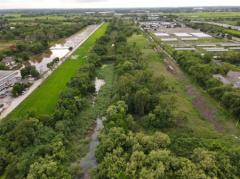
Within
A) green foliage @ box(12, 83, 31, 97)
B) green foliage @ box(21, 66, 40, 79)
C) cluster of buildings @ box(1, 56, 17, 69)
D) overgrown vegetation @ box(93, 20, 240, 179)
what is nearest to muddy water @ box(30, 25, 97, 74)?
cluster of buildings @ box(1, 56, 17, 69)

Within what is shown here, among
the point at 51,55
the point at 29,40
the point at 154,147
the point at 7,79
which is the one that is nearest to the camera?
the point at 154,147

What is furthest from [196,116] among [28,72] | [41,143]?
[28,72]

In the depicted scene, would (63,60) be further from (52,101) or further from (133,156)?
(133,156)

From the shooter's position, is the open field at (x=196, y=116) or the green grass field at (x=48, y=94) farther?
the green grass field at (x=48, y=94)

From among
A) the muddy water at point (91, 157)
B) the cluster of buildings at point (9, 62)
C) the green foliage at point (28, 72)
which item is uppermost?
the green foliage at point (28, 72)

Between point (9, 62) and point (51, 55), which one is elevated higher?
point (9, 62)

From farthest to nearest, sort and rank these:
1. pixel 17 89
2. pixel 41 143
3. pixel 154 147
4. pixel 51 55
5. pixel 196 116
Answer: pixel 51 55, pixel 17 89, pixel 196 116, pixel 41 143, pixel 154 147

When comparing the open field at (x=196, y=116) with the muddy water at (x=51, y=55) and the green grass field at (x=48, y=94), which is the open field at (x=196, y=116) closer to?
the green grass field at (x=48, y=94)

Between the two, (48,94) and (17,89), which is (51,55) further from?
(48,94)

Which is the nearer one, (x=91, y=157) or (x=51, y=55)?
(x=91, y=157)

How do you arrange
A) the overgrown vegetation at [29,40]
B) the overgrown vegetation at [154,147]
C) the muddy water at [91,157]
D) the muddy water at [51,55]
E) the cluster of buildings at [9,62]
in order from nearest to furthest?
the overgrown vegetation at [154,147], the muddy water at [91,157], the cluster of buildings at [9,62], the muddy water at [51,55], the overgrown vegetation at [29,40]

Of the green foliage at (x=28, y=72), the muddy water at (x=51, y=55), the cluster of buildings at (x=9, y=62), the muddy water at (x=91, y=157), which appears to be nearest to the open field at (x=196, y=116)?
the muddy water at (x=91, y=157)
